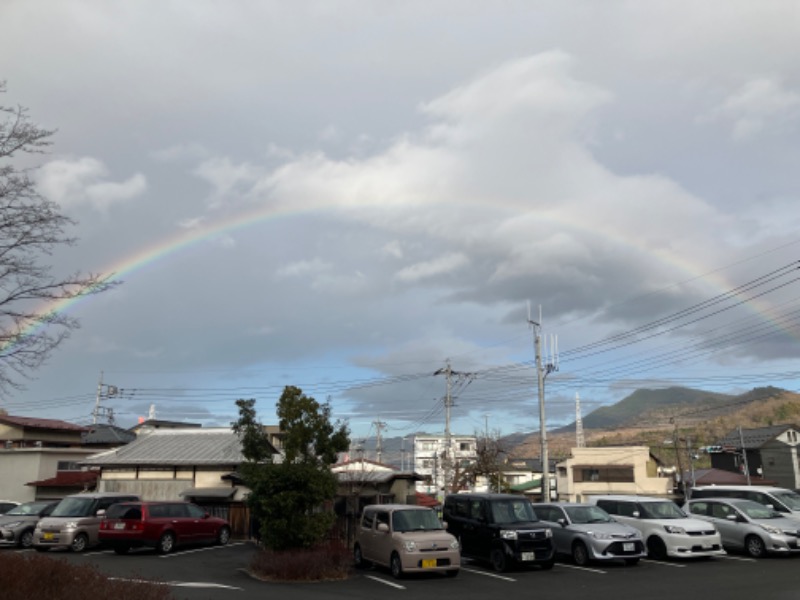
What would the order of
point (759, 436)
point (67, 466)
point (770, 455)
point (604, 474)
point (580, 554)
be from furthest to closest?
point (759, 436) → point (770, 455) → point (604, 474) → point (67, 466) → point (580, 554)

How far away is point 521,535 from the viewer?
15.9 m

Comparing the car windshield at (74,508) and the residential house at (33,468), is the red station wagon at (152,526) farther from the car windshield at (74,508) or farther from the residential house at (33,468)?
the residential house at (33,468)

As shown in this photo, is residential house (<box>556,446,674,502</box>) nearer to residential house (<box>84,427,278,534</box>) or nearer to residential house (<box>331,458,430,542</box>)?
residential house (<box>331,458,430,542</box>)

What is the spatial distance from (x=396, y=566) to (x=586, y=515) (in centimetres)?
627

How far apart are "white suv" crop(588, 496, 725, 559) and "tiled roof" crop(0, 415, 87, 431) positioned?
39741mm

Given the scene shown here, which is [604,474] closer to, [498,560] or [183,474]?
[183,474]

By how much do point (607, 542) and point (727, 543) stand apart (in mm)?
5369

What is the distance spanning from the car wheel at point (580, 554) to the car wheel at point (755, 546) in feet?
17.7

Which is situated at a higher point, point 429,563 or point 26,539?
point 429,563

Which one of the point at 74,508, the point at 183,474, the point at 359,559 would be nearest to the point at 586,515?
the point at 359,559

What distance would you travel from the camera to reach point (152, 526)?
20656 millimetres

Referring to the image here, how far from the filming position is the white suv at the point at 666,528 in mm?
17266

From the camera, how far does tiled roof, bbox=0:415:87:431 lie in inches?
1692

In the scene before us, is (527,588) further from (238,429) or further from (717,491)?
(717,491)
